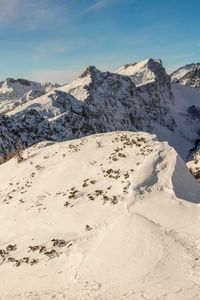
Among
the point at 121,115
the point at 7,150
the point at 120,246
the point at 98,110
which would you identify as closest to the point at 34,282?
the point at 120,246

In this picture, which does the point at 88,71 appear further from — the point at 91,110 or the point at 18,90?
the point at 18,90

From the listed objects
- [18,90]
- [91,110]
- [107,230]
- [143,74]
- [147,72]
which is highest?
[18,90]

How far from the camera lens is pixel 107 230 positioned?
11.0 meters

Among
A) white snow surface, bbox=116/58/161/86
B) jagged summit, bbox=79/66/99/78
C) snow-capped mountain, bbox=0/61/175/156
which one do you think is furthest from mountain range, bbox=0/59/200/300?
white snow surface, bbox=116/58/161/86

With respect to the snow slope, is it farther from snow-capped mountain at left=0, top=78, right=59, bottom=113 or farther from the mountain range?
snow-capped mountain at left=0, top=78, right=59, bottom=113

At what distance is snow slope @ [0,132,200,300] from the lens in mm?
7965

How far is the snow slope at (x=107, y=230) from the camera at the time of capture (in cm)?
796

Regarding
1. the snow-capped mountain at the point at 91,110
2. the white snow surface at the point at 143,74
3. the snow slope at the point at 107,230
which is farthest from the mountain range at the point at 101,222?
the white snow surface at the point at 143,74

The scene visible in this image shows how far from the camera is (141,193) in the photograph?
13617 mm

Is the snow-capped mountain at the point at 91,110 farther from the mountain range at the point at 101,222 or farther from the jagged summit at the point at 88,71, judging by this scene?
the mountain range at the point at 101,222

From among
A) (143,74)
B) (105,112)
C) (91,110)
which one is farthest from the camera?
(143,74)

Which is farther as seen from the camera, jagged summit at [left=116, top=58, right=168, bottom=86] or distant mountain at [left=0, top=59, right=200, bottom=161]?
jagged summit at [left=116, top=58, right=168, bottom=86]

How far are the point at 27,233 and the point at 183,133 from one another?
172 m

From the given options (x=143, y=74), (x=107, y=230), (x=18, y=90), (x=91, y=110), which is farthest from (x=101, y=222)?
(x=143, y=74)
